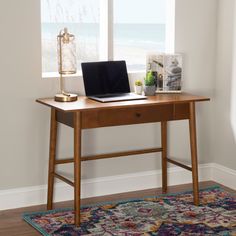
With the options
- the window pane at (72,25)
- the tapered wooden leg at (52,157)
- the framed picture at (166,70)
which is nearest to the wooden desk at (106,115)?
the tapered wooden leg at (52,157)

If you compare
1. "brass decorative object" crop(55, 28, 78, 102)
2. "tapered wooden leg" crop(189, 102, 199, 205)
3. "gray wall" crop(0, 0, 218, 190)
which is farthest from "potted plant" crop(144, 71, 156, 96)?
"brass decorative object" crop(55, 28, 78, 102)

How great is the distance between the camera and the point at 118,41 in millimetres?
4172

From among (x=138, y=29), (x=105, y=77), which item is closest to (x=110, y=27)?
(x=138, y=29)

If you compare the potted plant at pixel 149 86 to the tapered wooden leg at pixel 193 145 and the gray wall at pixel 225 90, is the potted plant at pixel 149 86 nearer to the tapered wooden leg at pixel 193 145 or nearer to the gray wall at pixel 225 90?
the tapered wooden leg at pixel 193 145

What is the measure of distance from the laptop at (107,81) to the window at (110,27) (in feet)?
0.63

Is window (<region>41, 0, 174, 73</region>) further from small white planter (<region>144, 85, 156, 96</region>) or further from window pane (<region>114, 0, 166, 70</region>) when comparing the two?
small white planter (<region>144, 85, 156, 96</region>)

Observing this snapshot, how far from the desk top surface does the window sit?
41cm

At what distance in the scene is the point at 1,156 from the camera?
3803 mm

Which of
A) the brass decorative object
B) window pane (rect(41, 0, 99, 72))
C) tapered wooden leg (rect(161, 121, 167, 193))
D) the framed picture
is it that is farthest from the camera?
tapered wooden leg (rect(161, 121, 167, 193))

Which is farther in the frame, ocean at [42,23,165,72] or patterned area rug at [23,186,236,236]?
ocean at [42,23,165,72]

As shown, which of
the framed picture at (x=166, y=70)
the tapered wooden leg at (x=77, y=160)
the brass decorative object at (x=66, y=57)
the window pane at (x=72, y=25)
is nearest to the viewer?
the tapered wooden leg at (x=77, y=160)

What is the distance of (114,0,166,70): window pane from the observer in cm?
416

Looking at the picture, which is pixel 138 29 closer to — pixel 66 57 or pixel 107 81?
pixel 107 81

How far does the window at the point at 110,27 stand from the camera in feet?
12.9
